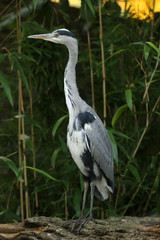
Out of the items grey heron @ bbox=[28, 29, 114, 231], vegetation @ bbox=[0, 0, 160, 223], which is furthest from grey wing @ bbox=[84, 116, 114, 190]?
vegetation @ bbox=[0, 0, 160, 223]

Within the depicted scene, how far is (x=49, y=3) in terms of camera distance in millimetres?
2320

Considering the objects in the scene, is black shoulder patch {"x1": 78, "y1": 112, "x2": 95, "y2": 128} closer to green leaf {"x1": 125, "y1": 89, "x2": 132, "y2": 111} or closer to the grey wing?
the grey wing

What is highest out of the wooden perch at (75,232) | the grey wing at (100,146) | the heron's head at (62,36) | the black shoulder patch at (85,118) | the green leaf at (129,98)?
the heron's head at (62,36)

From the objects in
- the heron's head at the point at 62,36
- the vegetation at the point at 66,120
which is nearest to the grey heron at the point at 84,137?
the heron's head at the point at 62,36

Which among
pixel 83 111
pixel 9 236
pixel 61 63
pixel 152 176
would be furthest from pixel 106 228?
pixel 61 63

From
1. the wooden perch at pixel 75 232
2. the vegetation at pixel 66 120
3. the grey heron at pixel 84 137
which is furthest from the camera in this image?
the vegetation at pixel 66 120

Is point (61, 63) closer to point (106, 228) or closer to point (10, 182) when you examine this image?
point (10, 182)

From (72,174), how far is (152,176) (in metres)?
0.65

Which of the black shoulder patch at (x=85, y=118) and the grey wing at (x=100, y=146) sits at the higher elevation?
the black shoulder patch at (x=85, y=118)

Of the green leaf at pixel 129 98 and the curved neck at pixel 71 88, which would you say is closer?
the curved neck at pixel 71 88

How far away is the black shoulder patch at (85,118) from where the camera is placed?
204cm

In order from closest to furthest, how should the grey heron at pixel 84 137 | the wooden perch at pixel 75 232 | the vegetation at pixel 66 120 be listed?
the wooden perch at pixel 75 232
the grey heron at pixel 84 137
the vegetation at pixel 66 120

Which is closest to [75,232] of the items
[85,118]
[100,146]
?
[100,146]

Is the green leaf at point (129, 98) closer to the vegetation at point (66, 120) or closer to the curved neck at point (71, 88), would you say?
the vegetation at point (66, 120)
